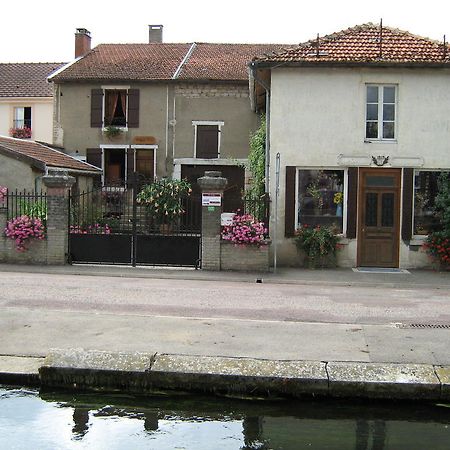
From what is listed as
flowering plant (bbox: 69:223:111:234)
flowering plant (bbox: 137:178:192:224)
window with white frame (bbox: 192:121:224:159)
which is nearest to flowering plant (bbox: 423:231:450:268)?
flowering plant (bbox: 137:178:192:224)

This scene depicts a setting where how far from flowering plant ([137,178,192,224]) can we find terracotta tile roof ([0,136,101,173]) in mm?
4636

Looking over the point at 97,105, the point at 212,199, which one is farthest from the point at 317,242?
the point at 97,105

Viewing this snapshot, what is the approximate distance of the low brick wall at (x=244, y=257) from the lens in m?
15.7

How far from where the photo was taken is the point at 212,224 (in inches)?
615

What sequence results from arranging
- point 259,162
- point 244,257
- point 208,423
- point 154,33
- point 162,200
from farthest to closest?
point 154,33 < point 162,200 < point 259,162 < point 244,257 < point 208,423

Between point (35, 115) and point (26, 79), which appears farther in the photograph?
point (26, 79)

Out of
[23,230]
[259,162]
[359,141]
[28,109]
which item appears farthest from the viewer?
[28,109]

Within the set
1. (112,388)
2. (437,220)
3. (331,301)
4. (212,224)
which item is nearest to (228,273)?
(212,224)

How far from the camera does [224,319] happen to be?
9391 mm

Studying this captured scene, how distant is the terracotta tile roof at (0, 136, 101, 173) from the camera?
2289 centimetres

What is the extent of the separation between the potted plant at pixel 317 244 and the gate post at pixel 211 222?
2485mm

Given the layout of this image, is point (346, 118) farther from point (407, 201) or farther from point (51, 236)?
point (51, 236)

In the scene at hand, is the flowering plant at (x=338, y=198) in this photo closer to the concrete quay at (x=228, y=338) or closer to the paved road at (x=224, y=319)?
the concrete quay at (x=228, y=338)

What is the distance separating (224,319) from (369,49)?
431 inches
